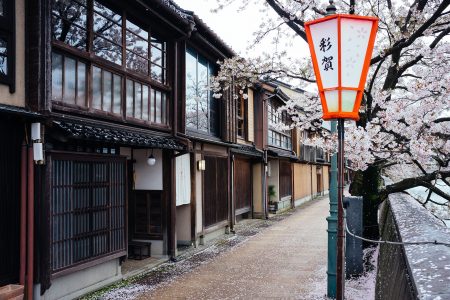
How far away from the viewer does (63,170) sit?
842 centimetres

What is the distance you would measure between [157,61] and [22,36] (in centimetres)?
555

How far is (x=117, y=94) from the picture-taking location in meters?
10.4

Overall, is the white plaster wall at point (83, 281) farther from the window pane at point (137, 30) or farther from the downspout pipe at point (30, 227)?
the window pane at point (137, 30)

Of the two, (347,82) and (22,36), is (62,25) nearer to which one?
(22,36)

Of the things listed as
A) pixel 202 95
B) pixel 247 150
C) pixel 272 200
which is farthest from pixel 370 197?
pixel 272 200

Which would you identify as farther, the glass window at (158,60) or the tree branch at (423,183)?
the glass window at (158,60)

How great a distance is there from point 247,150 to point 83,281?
43.2 feet

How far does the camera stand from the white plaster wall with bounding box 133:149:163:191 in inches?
509

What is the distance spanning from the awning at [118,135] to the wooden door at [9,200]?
78 cm

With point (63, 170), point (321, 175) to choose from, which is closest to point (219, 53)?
point (63, 170)

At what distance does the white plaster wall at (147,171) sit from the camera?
12930mm

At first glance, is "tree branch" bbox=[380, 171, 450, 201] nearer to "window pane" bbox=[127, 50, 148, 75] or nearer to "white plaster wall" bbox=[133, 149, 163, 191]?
"white plaster wall" bbox=[133, 149, 163, 191]

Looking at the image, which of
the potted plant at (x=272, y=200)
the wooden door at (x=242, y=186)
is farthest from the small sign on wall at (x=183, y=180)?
the potted plant at (x=272, y=200)

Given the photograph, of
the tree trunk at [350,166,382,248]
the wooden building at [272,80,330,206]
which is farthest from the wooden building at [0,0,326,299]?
the wooden building at [272,80,330,206]
